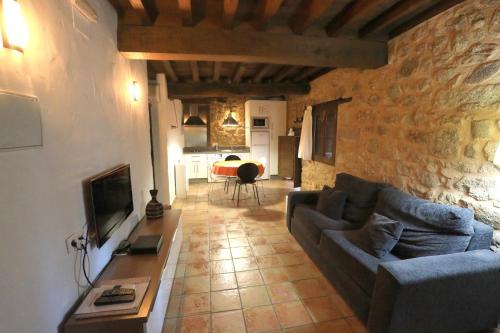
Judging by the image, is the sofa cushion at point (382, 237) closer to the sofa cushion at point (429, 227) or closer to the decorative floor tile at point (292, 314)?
the sofa cushion at point (429, 227)

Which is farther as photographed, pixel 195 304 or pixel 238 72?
pixel 238 72

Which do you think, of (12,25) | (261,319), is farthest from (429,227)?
(12,25)

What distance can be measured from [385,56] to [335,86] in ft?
4.12

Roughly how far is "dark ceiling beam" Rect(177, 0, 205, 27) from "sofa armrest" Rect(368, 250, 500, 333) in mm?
2466

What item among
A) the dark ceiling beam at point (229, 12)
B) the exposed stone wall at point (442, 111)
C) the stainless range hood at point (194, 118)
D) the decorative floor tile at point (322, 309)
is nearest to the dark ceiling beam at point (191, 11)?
the dark ceiling beam at point (229, 12)

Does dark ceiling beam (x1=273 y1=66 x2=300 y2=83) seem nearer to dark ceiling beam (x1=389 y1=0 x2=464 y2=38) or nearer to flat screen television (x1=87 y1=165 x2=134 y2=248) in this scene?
dark ceiling beam (x1=389 y1=0 x2=464 y2=38)

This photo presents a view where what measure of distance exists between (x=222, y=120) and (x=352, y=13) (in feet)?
17.3

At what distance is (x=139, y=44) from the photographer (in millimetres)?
2291

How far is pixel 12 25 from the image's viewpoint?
95cm

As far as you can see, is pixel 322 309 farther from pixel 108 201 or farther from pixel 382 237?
pixel 108 201

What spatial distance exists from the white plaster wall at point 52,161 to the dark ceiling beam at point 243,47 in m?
0.32

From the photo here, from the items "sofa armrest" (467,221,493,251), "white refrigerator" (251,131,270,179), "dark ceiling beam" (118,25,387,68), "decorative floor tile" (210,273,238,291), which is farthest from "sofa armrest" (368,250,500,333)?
"white refrigerator" (251,131,270,179)

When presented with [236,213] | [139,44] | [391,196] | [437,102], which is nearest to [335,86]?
[437,102]

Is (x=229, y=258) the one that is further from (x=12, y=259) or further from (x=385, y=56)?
(x=385, y=56)
